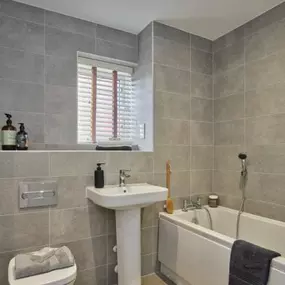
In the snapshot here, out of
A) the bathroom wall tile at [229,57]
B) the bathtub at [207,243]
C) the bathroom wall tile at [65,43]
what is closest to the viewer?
the bathtub at [207,243]

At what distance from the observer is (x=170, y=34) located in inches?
98.5

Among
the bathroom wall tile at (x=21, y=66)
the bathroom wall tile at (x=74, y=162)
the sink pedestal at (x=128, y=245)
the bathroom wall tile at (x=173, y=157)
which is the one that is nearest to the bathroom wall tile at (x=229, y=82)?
the bathroom wall tile at (x=173, y=157)

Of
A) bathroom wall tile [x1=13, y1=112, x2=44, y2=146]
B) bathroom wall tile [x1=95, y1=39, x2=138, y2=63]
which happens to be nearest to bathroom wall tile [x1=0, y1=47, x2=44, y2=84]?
bathroom wall tile [x1=13, y1=112, x2=44, y2=146]

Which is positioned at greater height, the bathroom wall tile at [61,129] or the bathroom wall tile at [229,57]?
the bathroom wall tile at [229,57]

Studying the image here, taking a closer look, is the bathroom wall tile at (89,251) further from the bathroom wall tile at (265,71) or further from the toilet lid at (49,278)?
the bathroom wall tile at (265,71)

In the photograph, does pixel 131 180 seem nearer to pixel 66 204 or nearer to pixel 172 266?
pixel 66 204

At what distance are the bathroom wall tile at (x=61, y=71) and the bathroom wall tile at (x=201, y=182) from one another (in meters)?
1.55

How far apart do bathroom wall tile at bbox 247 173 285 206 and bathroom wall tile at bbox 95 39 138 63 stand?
174 cm

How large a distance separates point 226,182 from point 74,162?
1.60 metres

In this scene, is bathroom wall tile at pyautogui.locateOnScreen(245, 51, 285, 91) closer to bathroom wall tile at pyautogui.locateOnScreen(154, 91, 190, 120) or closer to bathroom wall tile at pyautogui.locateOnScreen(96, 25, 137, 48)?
bathroom wall tile at pyautogui.locateOnScreen(154, 91, 190, 120)

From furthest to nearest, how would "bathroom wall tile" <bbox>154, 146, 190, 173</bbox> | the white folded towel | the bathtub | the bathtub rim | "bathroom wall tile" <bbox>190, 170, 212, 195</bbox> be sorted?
1. "bathroom wall tile" <bbox>190, 170, 212, 195</bbox>
2. "bathroom wall tile" <bbox>154, 146, 190, 173</bbox>
3. the bathtub
4. the white folded towel
5. the bathtub rim

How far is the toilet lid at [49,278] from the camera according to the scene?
1.41m

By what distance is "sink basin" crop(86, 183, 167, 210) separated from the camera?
1717 millimetres

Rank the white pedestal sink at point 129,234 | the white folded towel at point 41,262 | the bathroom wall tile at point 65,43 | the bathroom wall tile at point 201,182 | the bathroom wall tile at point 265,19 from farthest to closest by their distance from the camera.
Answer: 1. the bathroom wall tile at point 201,182
2. the bathroom wall tile at point 65,43
3. the bathroom wall tile at point 265,19
4. the white pedestal sink at point 129,234
5. the white folded towel at point 41,262
